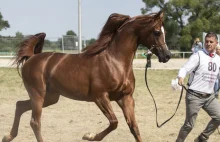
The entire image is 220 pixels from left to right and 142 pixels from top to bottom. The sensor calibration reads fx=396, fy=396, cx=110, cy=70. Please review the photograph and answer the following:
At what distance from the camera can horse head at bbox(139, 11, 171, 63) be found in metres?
5.27

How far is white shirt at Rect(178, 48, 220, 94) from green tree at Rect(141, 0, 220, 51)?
41532mm

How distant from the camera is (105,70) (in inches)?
216

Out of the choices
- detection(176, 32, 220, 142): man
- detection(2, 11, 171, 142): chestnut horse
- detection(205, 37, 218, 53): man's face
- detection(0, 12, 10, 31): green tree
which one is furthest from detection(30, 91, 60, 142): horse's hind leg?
detection(0, 12, 10, 31): green tree

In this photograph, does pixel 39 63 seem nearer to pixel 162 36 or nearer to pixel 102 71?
pixel 102 71

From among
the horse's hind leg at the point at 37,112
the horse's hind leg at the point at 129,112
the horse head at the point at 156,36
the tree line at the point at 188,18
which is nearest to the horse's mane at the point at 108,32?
the horse head at the point at 156,36

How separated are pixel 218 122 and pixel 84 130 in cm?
270

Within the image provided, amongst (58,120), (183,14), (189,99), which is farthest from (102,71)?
(183,14)

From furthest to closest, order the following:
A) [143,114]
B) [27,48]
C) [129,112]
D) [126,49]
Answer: [143,114] → [27,48] → [126,49] → [129,112]

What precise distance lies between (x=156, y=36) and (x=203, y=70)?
769mm

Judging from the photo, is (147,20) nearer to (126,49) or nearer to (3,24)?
(126,49)

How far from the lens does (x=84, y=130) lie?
731 centimetres

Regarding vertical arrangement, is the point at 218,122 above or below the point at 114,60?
below

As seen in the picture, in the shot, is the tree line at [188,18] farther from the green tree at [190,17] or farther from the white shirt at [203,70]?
the white shirt at [203,70]

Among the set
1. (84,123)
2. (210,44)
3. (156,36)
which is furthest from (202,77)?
(84,123)
